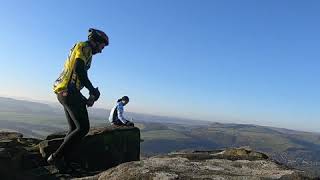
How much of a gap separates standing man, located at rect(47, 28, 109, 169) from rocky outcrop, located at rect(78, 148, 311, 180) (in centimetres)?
163

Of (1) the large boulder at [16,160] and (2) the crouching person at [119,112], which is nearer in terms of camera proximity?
(1) the large boulder at [16,160]

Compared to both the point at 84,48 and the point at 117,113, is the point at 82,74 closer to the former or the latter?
the point at 84,48

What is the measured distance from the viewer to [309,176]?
10.1 m

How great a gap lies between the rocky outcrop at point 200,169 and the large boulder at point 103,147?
3.90 m

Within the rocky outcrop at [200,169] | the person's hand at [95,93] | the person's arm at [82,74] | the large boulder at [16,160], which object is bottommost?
the large boulder at [16,160]

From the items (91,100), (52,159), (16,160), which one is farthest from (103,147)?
(91,100)

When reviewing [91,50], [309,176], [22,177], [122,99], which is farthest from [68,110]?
[122,99]

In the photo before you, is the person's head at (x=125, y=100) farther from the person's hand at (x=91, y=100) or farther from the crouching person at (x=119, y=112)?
the person's hand at (x=91, y=100)

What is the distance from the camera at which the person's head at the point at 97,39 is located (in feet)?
40.4

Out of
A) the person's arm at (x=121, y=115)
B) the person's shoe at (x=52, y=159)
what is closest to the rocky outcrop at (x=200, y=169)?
the person's shoe at (x=52, y=159)

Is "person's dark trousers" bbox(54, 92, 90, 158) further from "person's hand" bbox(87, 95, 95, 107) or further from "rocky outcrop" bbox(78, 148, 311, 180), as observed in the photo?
"rocky outcrop" bbox(78, 148, 311, 180)

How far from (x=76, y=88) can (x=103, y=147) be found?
476 centimetres

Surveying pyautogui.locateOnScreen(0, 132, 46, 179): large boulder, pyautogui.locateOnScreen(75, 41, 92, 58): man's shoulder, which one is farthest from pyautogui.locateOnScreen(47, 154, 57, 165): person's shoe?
pyautogui.locateOnScreen(75, 41, 92, 58): man's shoulder

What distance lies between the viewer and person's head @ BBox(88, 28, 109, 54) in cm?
1233
